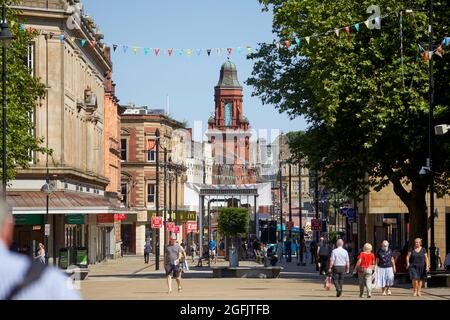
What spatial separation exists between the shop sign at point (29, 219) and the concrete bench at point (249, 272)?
12517 mm

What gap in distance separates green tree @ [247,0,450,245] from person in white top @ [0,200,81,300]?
37343mm

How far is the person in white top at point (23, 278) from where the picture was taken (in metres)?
3.36

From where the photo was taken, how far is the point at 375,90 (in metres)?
41.9

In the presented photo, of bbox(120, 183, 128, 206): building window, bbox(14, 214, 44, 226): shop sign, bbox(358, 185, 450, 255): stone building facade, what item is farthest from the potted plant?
bbox(120, 183, 128, 206): building window

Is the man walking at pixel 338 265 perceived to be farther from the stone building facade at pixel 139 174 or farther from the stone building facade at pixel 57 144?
the stone building facade at pixel 139 174

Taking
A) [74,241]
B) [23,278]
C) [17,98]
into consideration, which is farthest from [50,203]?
[23,278]

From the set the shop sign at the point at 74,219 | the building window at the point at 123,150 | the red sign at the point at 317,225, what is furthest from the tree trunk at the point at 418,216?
the building window at the point at 123,150

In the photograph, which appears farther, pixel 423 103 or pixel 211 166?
pixel 211 166

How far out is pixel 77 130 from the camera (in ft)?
220

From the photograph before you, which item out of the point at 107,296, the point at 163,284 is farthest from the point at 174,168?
the point at 107,296
